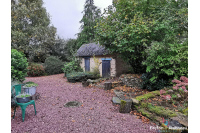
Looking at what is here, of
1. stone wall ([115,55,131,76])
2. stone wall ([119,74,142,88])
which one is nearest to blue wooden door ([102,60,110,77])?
stone wall ([115,55,131,76])

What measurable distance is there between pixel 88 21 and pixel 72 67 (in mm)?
9757

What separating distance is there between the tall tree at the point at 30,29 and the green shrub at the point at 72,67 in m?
6.29

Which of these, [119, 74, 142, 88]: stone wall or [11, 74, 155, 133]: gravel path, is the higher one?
[119, 74, 142, 88]: stone wall

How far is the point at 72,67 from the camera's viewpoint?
1281 cm

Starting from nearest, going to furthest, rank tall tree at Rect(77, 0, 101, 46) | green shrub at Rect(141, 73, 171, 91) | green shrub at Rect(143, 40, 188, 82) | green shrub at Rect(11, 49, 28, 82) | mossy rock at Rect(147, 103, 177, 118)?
mossy rock at Rect(147, 103, 177, 118) → green shrub at Rect(143, 40, 188, 82) → green shrub at Rect(141, 73, 171, 91) → green shrub at Rect(11, 49, 28, 82) → tall tree at Rect(77, 0, 101, 46)

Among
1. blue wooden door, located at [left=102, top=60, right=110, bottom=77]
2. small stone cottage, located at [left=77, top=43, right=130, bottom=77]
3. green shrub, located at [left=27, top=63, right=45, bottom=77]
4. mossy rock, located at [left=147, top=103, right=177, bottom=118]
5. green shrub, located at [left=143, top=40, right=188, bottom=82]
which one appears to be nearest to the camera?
mossy rock, located at [left=147, top=103, right=177, bottom=118]

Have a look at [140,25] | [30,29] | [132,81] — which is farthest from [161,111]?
[30,29]

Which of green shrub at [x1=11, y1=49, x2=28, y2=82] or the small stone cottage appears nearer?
green shrub at [x1=11, y1=49, x2=28, y2=82]

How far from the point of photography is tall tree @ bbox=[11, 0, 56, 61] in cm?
1578

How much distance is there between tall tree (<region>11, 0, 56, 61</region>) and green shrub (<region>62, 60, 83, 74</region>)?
6.29 m

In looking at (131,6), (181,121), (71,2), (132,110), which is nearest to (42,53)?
(71,2)

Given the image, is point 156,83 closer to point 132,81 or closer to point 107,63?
point 132,81

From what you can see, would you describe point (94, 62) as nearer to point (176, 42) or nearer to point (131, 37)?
point (131, 37)

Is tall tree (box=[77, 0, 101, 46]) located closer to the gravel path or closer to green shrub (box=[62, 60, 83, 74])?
green shrub (box=[62, 60, 83, 74])
